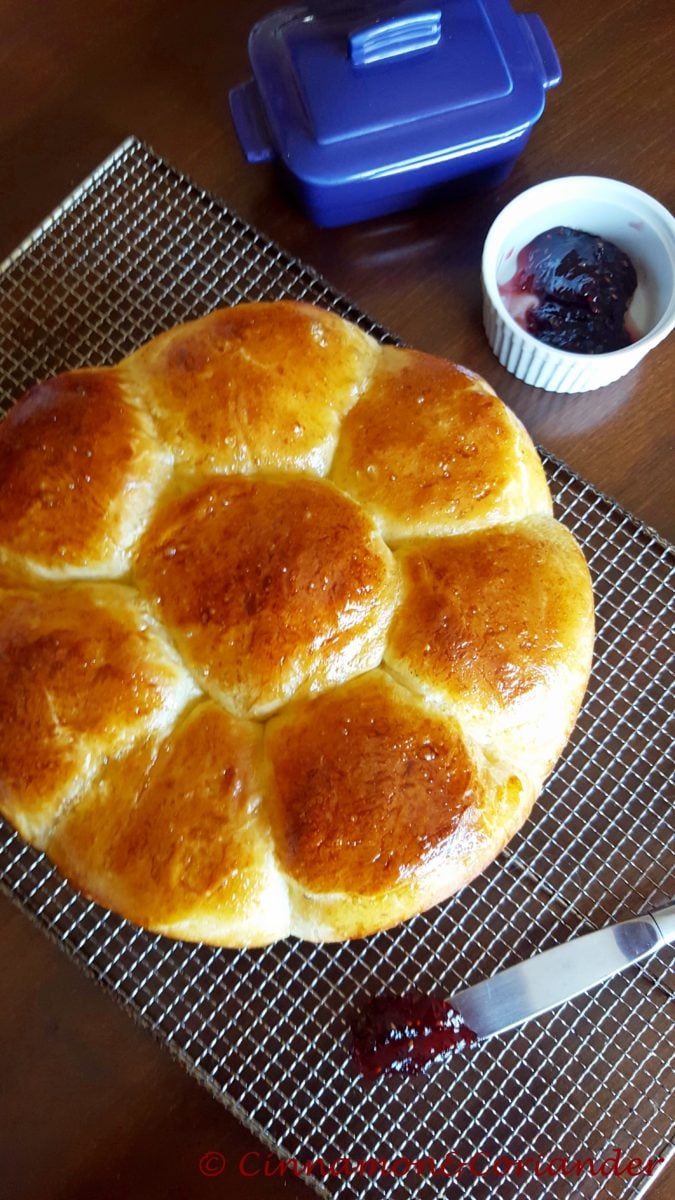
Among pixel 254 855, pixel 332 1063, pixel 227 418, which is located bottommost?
pixel 332 1063

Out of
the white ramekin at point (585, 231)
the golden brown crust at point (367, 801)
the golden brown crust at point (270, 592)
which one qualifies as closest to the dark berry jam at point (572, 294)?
the white ramekin at point (585, 231)

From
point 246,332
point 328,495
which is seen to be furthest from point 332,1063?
point 246,332

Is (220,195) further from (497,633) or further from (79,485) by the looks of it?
(497,633)

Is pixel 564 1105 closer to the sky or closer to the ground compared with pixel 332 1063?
closer to the ground

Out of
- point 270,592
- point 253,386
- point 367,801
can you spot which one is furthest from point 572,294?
point 367,801

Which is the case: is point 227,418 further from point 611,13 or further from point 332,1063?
point 611,13

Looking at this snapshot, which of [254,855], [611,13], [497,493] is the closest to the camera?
[254,855]

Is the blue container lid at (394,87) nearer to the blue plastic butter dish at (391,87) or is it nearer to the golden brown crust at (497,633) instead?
the blue plastic butter dish at (391,87)

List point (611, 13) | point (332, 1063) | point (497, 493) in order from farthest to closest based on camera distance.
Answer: point (611, 13), point (332, 1063), point (497, 493)
